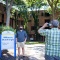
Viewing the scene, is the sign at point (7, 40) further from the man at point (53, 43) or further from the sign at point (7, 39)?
the man at point (53, 43)

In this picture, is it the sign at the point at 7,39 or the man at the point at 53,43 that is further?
the sign at the point at 7,39

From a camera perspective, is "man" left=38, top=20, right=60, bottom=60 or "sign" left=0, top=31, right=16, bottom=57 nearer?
"man" left=38, top=20, right=60, bottom=60

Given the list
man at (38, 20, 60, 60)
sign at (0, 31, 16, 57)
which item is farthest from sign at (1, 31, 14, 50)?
man at (38, 20, 60, 60)

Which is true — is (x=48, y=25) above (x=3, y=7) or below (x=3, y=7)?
below

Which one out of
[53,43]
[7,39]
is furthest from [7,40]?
[53,43]

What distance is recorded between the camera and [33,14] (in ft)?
177

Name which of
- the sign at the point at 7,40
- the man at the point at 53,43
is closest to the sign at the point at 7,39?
the sign at the point at 7,40

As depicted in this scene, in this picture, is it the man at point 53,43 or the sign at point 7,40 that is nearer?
the man at point 53,43

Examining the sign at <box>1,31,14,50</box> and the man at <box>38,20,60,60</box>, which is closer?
the man at <box>38,20,60,60</box>

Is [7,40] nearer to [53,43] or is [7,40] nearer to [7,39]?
[7,39]

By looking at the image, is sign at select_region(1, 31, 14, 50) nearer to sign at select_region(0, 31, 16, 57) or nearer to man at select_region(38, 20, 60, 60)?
sign at select_region(0, 31, 16, 57)

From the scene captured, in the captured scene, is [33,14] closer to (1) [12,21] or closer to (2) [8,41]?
(1) [12,21]

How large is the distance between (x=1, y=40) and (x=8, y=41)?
0.37 metres

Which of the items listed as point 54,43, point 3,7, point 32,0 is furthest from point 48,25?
point 3,7
